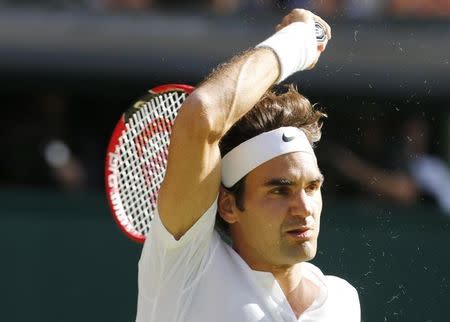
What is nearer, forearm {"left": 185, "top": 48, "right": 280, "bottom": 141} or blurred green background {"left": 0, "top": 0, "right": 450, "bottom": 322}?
forearm {"left": 185, "top": 48, "right": 280, "bottom": 141}

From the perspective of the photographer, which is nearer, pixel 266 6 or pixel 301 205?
pixel 301 205

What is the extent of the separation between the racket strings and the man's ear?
0.48 metres

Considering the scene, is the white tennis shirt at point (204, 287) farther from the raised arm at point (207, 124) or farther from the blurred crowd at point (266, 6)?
the blurred crowd at point (266, 6)

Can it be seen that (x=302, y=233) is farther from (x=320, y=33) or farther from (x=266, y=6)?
(x=266, y=6)

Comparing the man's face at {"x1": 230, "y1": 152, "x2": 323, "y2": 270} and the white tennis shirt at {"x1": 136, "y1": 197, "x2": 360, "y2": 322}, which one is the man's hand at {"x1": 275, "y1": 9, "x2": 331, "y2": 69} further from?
the white tennis shirt at {"x1": 136, "y1": 197, "x2": 360, "y2": 322}

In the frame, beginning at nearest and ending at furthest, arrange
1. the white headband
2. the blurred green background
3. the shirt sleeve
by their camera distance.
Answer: the shirt sleeve → the white headband → the blurred green background

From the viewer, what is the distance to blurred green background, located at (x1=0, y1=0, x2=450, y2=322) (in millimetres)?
Result: 8117

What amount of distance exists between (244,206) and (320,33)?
626 millimetres

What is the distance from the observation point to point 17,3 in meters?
9.64

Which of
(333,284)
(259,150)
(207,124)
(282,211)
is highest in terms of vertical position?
(207,124)

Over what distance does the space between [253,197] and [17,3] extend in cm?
634

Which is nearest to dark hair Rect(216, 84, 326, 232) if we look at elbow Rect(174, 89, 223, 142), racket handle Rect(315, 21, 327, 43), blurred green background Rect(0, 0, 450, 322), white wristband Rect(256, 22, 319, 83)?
white wristband Rect(256, 22, 319, 83)

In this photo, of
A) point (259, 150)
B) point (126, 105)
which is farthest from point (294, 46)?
point (126, 105)

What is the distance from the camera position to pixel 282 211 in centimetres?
363
